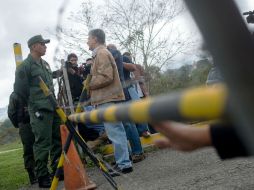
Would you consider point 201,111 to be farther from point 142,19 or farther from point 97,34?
point 97,34

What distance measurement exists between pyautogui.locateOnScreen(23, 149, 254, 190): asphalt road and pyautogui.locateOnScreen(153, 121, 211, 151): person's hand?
2.24 metres

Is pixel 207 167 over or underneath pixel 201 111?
underneath

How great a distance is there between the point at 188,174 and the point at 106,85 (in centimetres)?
113

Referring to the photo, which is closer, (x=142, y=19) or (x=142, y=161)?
(x=142, y=19)

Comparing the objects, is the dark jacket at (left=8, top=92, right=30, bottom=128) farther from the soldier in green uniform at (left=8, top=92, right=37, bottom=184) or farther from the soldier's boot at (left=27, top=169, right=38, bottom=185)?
the soldier's boot at (left=27, top=169, right=38, bottom=185)

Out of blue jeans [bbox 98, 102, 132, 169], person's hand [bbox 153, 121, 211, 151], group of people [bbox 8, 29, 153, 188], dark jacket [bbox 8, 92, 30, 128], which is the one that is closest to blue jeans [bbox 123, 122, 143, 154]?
group of people [bbox 8, 29, 153, 188]

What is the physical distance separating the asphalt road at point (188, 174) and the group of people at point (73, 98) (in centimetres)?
27

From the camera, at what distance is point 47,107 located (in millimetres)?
5004

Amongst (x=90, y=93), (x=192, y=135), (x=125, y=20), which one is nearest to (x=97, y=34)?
(x=90, y=93)

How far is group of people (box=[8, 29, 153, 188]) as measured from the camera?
433 centimetres

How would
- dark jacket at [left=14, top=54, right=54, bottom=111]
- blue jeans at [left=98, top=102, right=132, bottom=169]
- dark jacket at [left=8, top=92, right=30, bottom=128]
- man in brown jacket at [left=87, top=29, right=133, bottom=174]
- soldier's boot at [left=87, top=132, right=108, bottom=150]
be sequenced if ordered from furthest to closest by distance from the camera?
soldier's boot at [left=87, top=132, right=108, bottom=150] → dark jacket at [left=8, top=92, right=30, bottom=128] → dark jacket at [left=14, top=54, right=54, bottom=111] → blue jeans at [left=98, top=102, right=132, bottom=169] → man in brown jacket at [left=87, top=29, right=133, bottom=174]

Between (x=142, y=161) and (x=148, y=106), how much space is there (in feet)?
15.1

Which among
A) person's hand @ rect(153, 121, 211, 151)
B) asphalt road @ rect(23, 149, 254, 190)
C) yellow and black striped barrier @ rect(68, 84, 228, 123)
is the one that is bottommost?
asphalt road @ rect(23, 149, 254, 190)

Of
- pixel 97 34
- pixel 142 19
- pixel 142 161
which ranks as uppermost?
pixel 97 34
